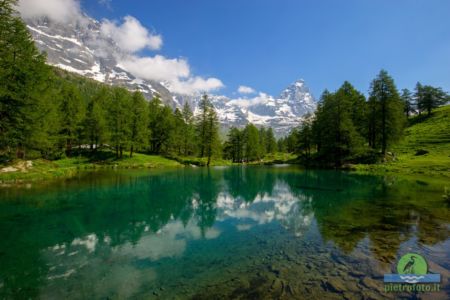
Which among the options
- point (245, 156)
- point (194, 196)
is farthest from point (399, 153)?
point (194, 196)

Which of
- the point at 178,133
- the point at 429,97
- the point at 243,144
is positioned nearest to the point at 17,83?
the point at 178,133

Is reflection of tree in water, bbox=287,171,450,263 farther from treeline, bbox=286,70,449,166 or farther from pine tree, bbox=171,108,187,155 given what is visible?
pine tree, bbox=171,108,187,155

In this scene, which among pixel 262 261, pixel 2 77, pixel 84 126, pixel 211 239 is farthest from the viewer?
pixel 84 126

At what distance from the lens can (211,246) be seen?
37.8 ft

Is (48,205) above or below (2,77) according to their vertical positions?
below

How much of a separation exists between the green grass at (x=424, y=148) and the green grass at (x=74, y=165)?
48.9m

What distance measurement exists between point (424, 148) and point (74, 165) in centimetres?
8406

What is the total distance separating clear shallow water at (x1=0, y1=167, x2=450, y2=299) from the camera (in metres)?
7.62

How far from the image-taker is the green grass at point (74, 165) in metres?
30.2

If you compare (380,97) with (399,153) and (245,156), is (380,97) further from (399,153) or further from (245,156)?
(245,156)

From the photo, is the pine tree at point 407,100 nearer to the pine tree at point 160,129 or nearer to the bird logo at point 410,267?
the pine tree at point 160,129

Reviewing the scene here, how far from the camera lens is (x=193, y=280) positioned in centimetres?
809

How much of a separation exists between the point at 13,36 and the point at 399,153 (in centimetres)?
8276
